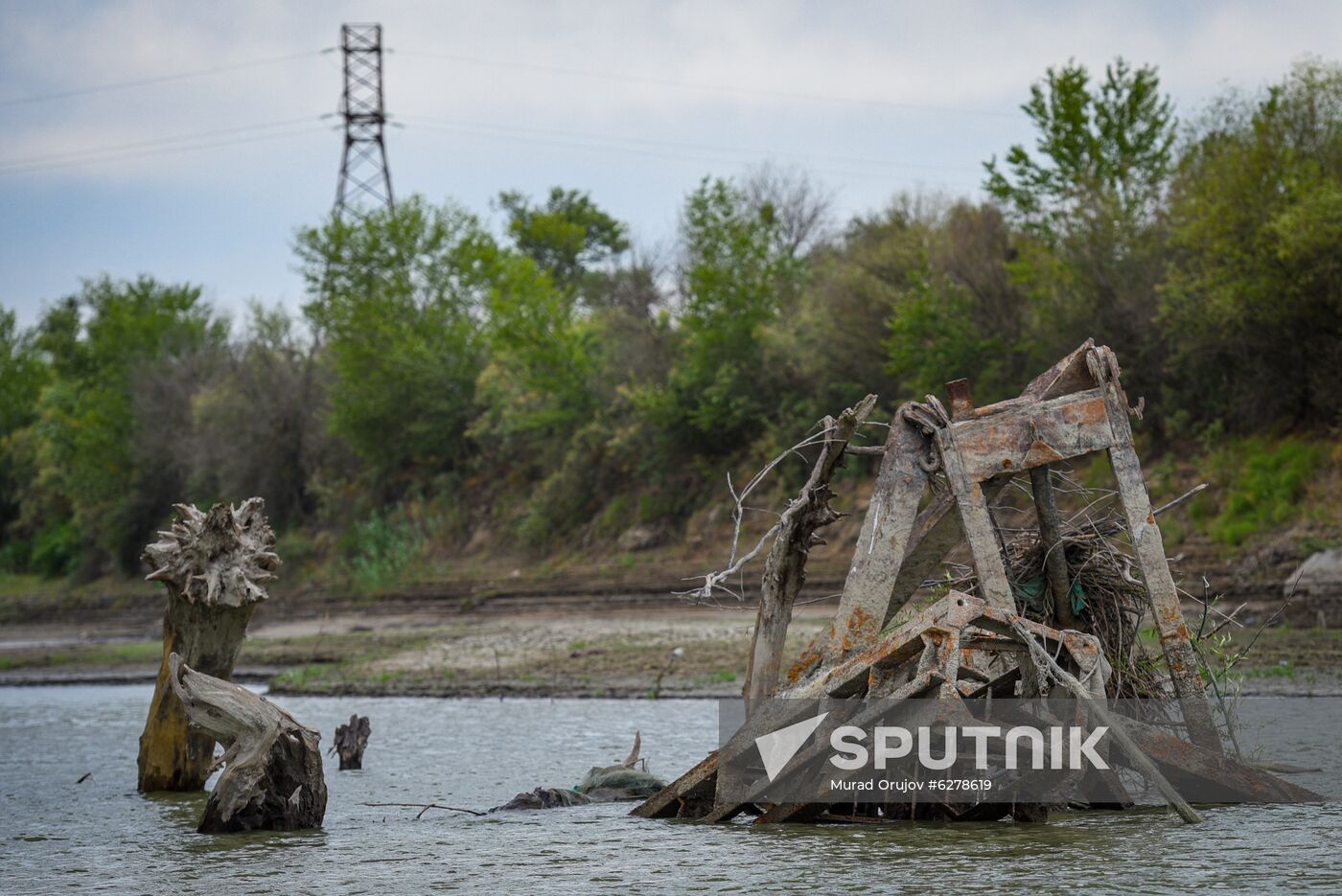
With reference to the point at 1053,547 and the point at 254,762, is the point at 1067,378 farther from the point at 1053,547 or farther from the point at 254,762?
the point at 254,762

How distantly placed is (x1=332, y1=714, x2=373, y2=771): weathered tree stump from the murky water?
61 centimetres

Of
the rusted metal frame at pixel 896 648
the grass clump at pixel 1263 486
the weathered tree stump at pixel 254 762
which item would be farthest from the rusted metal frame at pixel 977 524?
the grass clump at pixel 1263 486

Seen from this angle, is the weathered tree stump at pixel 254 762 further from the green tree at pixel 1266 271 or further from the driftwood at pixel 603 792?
the green tree at pixel 1266 271

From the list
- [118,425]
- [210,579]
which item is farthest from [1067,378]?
[118,425]

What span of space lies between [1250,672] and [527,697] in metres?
10.2

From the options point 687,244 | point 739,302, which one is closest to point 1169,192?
point 739,302

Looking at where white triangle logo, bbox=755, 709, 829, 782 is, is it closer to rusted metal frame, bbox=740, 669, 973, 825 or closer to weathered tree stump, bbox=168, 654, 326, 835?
rusted metal frame, bbox=740, 669, 973, 825

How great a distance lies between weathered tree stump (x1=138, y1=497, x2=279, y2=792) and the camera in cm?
1219

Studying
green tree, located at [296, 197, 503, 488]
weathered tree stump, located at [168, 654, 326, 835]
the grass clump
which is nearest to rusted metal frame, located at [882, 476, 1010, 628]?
weathered tree stump, located at [168, 654, 326, 835]

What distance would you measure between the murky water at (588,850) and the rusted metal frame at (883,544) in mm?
1312

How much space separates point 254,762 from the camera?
10.6m

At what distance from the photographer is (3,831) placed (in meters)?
11.5

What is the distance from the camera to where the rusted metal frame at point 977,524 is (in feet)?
27.8

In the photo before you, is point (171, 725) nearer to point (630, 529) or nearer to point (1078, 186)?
point (1078, 186)
